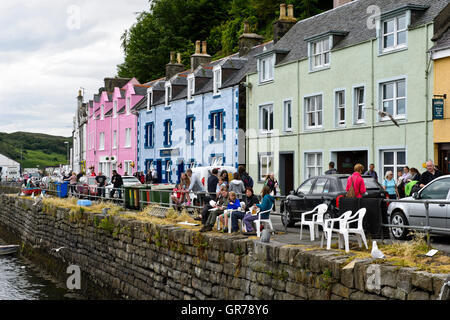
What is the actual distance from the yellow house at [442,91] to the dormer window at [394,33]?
155 cm

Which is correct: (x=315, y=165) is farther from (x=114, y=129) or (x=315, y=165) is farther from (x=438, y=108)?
(x=114, y=129)

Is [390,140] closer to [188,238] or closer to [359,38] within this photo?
[359,38]

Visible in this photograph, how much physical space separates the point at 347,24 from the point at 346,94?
3802 millimetres

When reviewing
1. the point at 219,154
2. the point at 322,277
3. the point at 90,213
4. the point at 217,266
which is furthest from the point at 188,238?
the point at 219,154

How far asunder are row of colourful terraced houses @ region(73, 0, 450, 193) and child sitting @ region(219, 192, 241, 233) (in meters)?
→ 9.79

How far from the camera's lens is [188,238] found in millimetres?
14469

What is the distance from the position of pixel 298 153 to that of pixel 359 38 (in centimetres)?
617

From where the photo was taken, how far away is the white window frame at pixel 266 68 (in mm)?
31109

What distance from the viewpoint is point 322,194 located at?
15.5m

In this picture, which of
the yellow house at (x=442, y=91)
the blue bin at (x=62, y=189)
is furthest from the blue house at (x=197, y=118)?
the yellow house at (x=442, y=91)

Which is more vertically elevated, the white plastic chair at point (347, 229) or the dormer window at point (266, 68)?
the dormer window at point (266, 68)

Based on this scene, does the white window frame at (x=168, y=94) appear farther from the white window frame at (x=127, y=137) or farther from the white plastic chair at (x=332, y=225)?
the white plastic chair at (x=332, y=225)

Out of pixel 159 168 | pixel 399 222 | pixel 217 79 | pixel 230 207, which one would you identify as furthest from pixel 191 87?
pixel 399 222

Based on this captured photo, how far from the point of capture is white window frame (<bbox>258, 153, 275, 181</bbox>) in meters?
31.0
